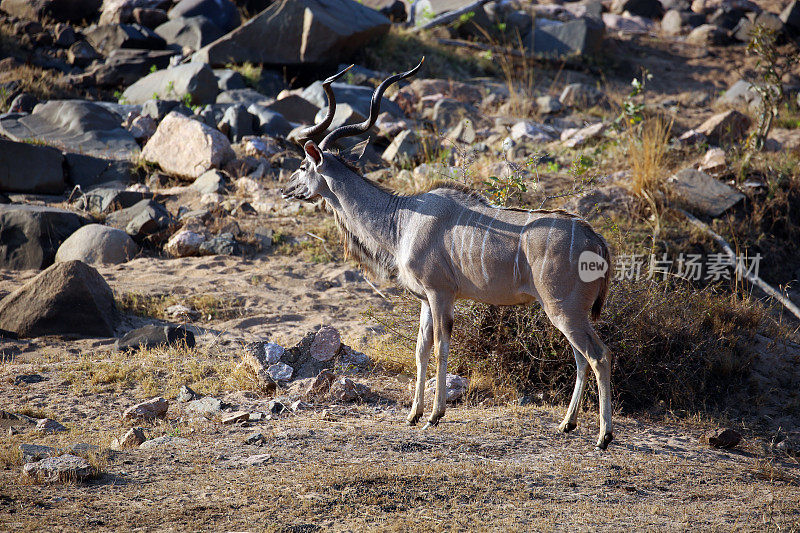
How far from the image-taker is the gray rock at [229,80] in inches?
542

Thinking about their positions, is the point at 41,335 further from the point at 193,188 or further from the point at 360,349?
the point at 193,188

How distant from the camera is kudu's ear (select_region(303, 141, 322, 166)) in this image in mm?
5416

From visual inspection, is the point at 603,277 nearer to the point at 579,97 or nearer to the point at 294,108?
the point at 294,108

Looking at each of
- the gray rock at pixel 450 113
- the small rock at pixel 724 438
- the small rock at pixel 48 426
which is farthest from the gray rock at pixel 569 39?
the small rock at pixel 48 426

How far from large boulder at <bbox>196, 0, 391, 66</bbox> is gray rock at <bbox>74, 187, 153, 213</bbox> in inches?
203

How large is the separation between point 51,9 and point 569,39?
11.9 meters

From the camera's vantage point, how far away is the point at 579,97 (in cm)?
1392

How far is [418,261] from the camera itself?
5031 millimetres

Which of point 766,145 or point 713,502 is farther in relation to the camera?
point 766,145

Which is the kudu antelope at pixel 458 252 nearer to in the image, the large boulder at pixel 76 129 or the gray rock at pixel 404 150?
the gray rock at pixel 404 150

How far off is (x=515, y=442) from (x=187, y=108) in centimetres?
955

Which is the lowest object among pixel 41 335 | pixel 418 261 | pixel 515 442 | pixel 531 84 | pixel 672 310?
pixel 41 335

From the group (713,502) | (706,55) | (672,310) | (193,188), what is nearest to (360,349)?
(672,310)

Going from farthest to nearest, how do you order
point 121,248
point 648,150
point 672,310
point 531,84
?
point 531,84
point 648,150
point 121,248
point 672,310
